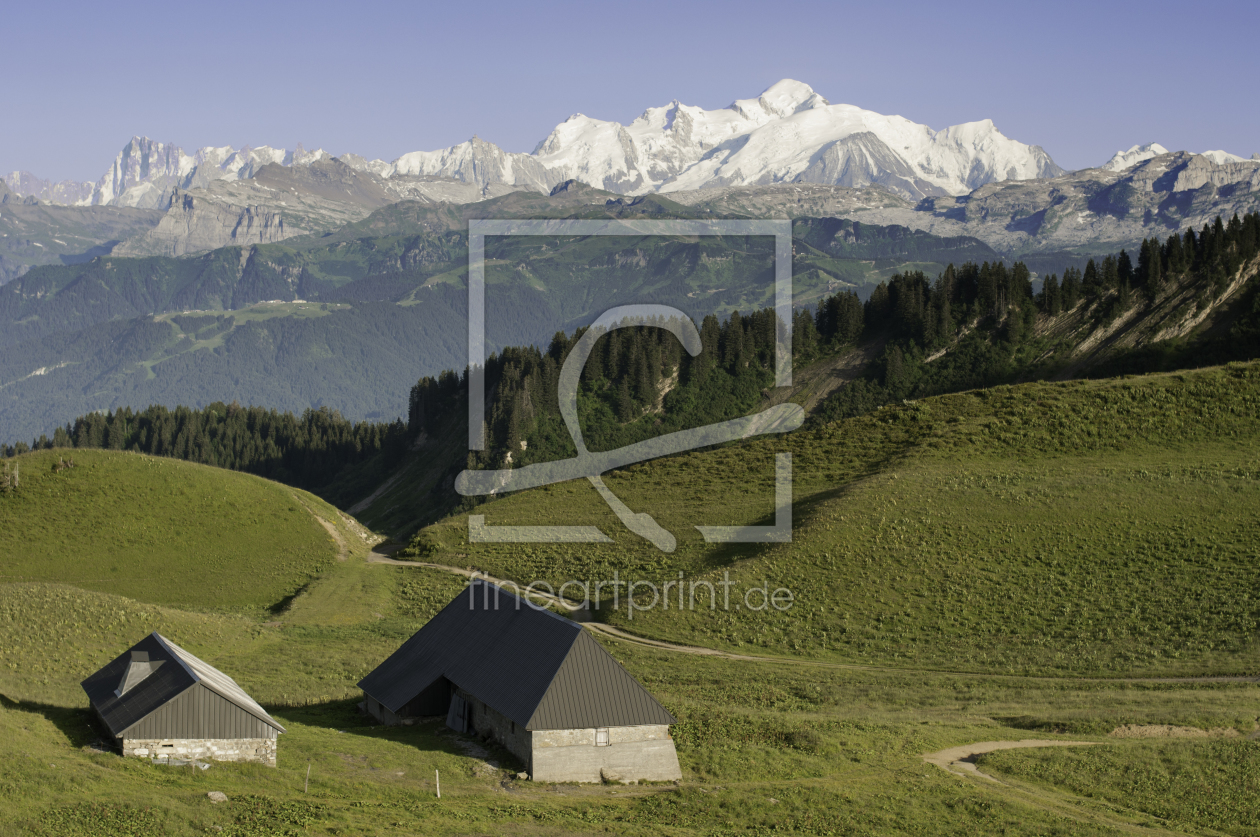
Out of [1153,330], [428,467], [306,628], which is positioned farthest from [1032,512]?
[428,467]

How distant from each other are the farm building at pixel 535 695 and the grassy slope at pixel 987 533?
1886 cm

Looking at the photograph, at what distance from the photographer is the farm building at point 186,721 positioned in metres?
30.9

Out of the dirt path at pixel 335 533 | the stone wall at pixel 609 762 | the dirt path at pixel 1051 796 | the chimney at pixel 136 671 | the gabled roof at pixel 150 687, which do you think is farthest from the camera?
the dirt path at pixel 335 533

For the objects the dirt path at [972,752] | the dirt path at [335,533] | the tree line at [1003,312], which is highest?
the tree line at [1003,312]

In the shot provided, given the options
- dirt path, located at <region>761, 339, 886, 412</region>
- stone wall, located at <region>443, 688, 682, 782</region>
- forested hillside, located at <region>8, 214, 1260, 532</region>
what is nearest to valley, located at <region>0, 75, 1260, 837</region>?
stone wall, located at <region>443, 688, 682, 782</region>

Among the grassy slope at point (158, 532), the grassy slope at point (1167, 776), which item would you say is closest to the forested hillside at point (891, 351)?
the grassy slope at point (158, 532)

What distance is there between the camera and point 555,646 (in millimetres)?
36219

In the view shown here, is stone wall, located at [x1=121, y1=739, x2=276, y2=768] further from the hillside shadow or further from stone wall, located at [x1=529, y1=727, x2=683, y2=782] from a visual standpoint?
stone wall, located at [x1=529, y1=727, x2=683, y2=782]

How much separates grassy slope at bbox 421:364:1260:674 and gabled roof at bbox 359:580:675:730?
17662 millimetres

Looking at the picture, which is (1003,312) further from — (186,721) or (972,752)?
(186,721)

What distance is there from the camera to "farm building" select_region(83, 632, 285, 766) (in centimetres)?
3089

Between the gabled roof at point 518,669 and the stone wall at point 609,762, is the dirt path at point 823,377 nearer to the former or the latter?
the gabled roof at point 518,669

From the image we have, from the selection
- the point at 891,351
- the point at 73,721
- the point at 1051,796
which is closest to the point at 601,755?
the point at 1051,796

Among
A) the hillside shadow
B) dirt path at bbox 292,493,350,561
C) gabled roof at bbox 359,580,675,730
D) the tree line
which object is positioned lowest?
dirt path at bbox 292,493,350,561
